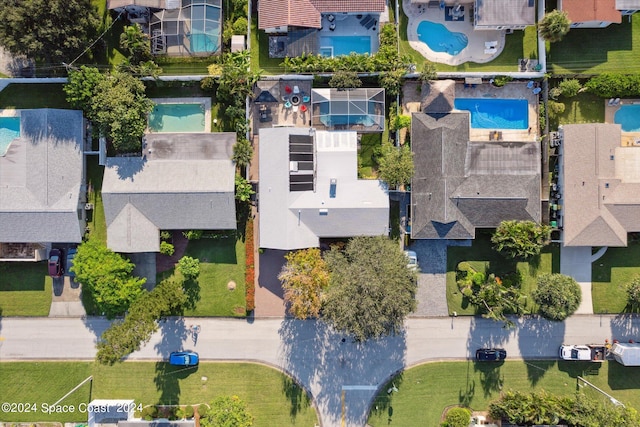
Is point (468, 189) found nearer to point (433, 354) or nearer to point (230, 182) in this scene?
point (433, 354)

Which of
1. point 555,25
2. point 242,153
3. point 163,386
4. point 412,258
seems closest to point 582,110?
point 555,25

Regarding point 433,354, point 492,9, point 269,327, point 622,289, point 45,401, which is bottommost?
point 45,401

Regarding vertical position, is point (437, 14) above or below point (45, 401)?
above

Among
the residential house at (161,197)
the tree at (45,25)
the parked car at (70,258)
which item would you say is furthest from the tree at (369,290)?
the tree at (45,25)

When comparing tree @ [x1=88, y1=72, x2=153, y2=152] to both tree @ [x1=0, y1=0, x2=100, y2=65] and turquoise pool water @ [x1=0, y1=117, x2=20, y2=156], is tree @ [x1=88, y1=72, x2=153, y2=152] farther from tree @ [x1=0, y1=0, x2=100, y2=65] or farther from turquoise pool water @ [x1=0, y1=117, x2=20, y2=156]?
turquoise pool water @ [x1=0, y1=117, x2=20, y2=156]

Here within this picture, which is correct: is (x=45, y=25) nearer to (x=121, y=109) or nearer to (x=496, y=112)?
(x=121, y=109)

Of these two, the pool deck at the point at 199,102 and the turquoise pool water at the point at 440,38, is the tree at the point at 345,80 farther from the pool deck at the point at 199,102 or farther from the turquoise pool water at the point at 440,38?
the pool deck at the point at 199,102

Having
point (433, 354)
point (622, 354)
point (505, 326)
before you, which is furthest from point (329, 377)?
point (622, 354)
